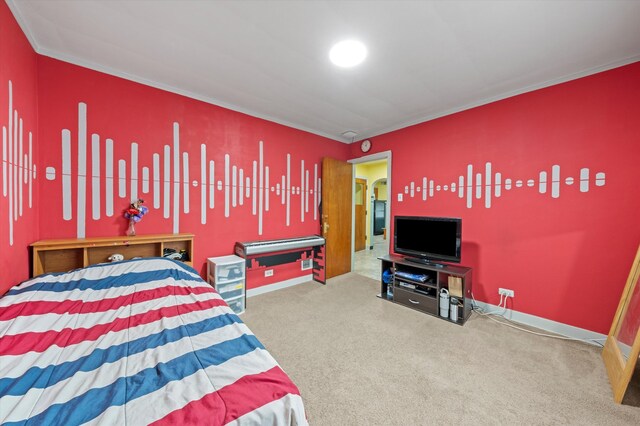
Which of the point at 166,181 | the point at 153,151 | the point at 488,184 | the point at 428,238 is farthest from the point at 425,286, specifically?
the point at 153,151

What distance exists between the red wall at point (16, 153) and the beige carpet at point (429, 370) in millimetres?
1903

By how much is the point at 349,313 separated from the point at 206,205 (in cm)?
220

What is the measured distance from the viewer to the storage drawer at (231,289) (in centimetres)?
279

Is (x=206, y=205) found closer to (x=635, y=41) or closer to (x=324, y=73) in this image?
(x=324, y=73)

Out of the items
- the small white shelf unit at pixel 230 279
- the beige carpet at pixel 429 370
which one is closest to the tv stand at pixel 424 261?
the beige carpet at pixel 429 370

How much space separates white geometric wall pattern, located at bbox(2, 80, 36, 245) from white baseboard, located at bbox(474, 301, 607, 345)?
448 centimetres

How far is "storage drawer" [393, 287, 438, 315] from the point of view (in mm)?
2824

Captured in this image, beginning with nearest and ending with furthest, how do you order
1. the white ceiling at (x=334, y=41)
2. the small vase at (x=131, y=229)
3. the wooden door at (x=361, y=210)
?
1. the white ceiling at (x=334, y=41)
2. the small vase at (x=131, y=229)
3. the wooden door at (x=361, y=210)

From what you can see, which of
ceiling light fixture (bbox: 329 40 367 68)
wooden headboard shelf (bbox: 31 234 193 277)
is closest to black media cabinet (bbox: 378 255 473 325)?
ceiling light fixture (bbox: 329 40 367 68)

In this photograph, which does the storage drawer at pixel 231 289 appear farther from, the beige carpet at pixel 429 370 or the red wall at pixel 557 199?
the red wall at pixel 557 199

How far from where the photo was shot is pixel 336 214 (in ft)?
14.2

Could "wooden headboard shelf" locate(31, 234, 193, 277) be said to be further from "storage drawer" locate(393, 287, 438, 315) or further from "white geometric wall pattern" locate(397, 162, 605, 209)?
"white geometric wall pattern" locate(397, 162, 605, 209)

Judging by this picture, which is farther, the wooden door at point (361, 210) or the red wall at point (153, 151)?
the wooden door at point (361, 210)

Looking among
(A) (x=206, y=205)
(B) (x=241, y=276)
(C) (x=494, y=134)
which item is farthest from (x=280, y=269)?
(C) (x=494, y=134)
